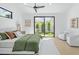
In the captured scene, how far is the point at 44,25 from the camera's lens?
279 centimetres

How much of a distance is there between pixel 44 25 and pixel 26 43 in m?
0.56

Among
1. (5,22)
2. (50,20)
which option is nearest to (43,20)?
(50,20)

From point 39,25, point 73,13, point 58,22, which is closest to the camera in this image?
point 73,13

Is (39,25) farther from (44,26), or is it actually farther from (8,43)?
(8,43)

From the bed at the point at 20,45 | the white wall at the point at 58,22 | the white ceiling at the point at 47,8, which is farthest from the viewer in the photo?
the white wall at the point at 58,22

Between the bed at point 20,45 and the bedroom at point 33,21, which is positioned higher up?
the bedroom at point 33,21

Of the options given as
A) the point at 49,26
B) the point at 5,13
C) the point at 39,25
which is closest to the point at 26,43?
the point at 39,25

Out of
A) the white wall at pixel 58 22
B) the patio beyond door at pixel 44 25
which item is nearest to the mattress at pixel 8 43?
the white wall at pixel 58 22

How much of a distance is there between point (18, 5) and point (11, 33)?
0.63 m

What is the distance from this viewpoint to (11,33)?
284 cm

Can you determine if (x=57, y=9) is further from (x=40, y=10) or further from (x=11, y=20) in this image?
(x=11, y=20)

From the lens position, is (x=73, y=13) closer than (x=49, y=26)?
Yes

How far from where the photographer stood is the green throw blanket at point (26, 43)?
A: 278 centimetres

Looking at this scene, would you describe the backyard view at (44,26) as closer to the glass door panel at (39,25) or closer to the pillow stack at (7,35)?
the glass door panel at (39,25)
